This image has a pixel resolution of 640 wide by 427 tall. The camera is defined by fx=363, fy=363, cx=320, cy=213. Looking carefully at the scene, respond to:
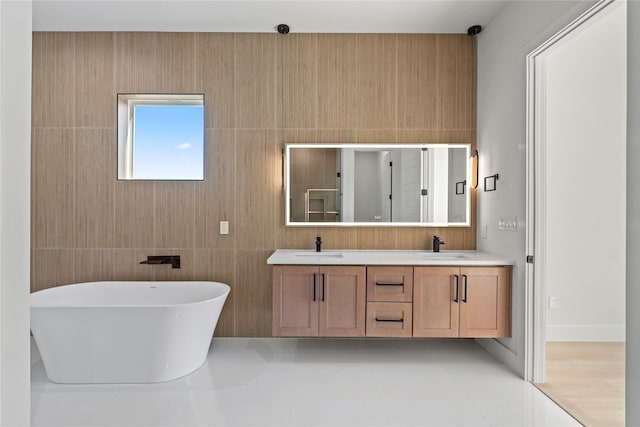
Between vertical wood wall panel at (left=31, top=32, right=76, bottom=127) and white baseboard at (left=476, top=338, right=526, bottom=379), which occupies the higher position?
vertical wood wall panel at (left=31, top=32, right=76, bottom=127)

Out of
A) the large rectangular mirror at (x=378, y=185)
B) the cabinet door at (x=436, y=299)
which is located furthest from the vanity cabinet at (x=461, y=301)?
the large rectangular mirror at (x=378, y=185)

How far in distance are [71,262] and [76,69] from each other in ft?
5.33

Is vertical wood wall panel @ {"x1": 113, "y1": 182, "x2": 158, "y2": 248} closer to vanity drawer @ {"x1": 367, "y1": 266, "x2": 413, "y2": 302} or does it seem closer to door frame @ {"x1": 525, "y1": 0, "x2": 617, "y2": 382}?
vanity drawer @ {"x1": 367, "y1": 266, "x2": 413, "y2": 302}

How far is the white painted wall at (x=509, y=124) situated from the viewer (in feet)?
7.73

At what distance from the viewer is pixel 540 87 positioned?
2.37m

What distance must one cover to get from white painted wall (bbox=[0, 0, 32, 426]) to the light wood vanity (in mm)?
2113

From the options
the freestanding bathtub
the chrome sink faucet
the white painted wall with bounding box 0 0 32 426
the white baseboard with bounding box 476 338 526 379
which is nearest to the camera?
the white painted wall with bounding box 0 0 32 426

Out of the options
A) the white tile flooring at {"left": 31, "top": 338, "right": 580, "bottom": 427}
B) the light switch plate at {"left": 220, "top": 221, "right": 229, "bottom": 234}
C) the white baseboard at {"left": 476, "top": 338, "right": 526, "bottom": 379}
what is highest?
the light switch plate at {"left": 220, "top": 221, "right": 229, "bottom": 234}

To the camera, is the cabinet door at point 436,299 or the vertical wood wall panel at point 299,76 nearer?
the cabinet door at point 436,299

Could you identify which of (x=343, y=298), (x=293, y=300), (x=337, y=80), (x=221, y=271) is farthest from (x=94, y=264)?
(x=337, y=80)

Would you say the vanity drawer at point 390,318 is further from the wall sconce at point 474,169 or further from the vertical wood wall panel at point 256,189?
the wall sconce at point 474,169

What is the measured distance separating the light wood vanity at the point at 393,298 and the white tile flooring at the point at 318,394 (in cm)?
27

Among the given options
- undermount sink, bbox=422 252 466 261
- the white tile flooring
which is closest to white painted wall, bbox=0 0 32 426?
the white tile flooring

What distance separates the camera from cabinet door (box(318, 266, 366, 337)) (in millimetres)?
2541
